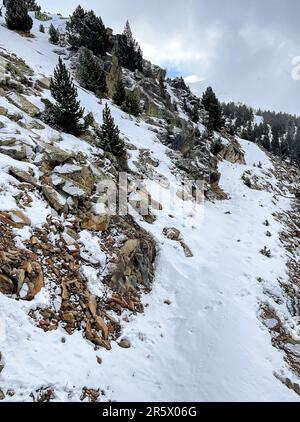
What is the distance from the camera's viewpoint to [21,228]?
9.88 meters

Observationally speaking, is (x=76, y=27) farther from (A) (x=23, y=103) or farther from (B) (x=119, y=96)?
(A) (x=23, y=103)

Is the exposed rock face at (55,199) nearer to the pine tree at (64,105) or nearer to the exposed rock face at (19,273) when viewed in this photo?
the exposed rock face at (19,273)

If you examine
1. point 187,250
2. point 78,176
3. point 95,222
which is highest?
point 78,176

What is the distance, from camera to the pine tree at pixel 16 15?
1316 inches

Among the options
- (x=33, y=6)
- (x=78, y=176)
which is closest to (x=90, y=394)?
(x=78, y=176)

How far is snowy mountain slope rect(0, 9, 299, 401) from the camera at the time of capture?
7539mm

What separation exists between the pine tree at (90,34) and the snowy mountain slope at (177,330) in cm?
2230

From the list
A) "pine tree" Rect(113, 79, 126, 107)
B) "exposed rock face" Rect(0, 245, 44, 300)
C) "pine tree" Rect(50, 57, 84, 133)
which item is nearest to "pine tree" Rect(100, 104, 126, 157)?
"pine tree" Rect(50, 57, 84, 133)

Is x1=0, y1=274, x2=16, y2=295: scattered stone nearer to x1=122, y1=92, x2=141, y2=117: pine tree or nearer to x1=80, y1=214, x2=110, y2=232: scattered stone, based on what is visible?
x1=80, y1=214, x2=110, y2=232: scattered stone

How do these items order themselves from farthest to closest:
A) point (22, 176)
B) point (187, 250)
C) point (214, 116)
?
point (214, 116)
point (187, 250)
point (22, 176)

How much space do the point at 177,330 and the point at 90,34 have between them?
37809mm

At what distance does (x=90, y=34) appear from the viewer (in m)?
37.7
